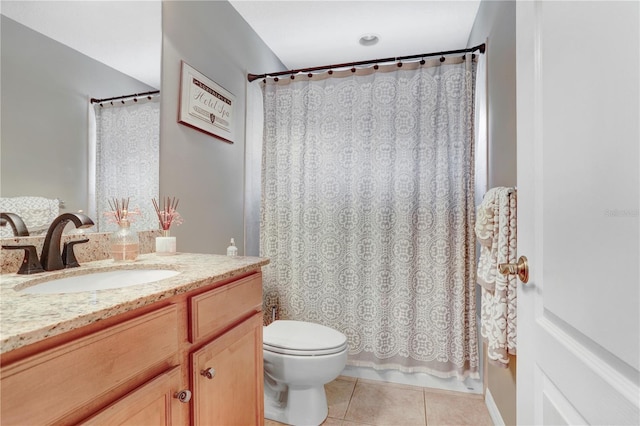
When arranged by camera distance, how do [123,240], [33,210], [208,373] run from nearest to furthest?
[208,373] → [33,210] → [123,240]

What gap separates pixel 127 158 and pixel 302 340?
3.95 feet

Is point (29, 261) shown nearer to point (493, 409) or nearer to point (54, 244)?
point (54, 244)

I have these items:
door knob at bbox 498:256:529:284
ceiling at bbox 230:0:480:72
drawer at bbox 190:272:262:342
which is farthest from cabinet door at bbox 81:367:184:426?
ceiling at bbox 230:0:480:72

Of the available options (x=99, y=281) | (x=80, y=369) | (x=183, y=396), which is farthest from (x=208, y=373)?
(x=99, y=281)

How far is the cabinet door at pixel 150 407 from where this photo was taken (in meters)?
0.60

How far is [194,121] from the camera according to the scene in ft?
5.48

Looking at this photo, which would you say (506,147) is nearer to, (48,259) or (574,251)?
(574,251)

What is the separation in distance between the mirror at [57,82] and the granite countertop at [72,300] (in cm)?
30

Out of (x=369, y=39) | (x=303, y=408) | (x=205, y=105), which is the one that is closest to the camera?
(x=303, y=408)

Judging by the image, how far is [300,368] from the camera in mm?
1515

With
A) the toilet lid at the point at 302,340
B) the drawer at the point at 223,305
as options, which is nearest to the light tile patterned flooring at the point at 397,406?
the toilet lid at the point at 302,340

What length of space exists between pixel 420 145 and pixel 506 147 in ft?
1.79

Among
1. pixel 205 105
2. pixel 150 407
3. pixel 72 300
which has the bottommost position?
pixel 150 407

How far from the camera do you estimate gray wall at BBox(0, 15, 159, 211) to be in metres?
0.90
